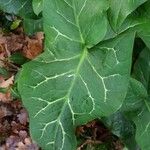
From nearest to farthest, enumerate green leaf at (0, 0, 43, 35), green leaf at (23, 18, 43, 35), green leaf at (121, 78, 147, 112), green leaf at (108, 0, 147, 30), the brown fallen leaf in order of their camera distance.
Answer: green leaf at (108, 0, 147, 30) < green leaf at (121, 78, 147, 112) < green leaf at (0, 0, 43, 35) < green leaf at (23, 18, 43, 35) < the brown fallen leaf

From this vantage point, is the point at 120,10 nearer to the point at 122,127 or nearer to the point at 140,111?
the point at 140,111

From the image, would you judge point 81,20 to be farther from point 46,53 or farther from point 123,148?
point 123,148

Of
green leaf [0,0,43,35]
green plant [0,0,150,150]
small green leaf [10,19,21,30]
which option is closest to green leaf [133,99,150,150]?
green plant [0,0,150,150]

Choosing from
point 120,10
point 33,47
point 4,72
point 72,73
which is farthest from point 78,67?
point 33,47

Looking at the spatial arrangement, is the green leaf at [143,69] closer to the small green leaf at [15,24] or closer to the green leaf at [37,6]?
the green leaf at [37,6]

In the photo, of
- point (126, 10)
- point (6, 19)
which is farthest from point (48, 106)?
point (6, 19)

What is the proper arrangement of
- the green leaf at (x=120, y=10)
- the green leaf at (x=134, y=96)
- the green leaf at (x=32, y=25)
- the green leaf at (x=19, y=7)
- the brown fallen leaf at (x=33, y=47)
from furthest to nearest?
the brown fallen leaf at (x=33, y=47) < the green leaf at (x=32, y=25) < the green leaf at (x=19, y=7) < the green leaf at (x=134, y=96) < the green leaf at (x=120, y=10)

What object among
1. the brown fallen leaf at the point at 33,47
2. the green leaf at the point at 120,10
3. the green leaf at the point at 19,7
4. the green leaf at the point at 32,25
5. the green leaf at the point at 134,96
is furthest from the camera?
the brown fallen leaf at the point at 33,47

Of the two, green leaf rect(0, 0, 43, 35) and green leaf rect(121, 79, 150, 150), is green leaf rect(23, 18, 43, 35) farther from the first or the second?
green leaf rect(121, 79, 150, 150)

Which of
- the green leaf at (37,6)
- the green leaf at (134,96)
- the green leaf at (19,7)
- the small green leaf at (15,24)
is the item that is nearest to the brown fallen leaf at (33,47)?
the small green leaf at (15,24)
